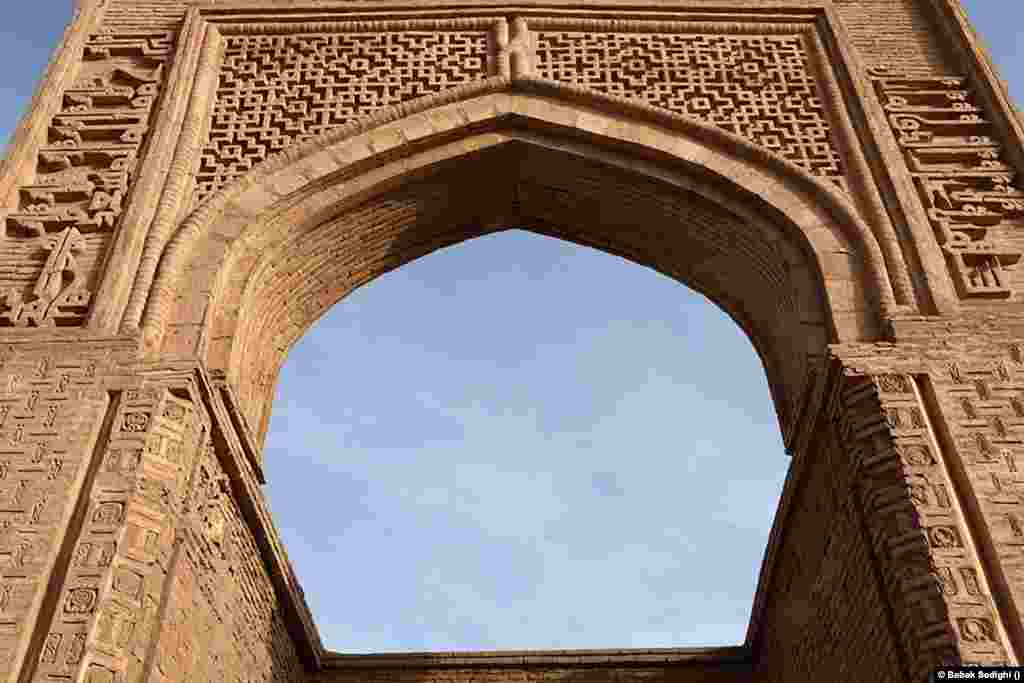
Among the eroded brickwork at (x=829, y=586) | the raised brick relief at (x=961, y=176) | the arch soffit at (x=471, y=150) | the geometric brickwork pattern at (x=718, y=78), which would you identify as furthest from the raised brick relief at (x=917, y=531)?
the geometric brickwork pattern at (x=718, y=78)

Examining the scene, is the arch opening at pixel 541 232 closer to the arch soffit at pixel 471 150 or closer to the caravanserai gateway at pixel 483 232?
the caravanserai gateway at pixel 483 232

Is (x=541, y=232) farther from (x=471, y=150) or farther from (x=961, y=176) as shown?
(x=961, y=176)

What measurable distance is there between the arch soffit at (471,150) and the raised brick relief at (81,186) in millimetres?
436

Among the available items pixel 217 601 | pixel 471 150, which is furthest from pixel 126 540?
pixel 471 150

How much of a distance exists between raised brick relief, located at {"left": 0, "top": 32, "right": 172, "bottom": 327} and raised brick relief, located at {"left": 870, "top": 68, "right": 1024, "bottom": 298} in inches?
185

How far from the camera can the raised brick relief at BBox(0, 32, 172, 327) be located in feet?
18.8

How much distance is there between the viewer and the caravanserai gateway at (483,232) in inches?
185

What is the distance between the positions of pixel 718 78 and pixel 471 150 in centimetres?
175

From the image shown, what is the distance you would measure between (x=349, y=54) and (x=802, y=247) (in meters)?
3.40

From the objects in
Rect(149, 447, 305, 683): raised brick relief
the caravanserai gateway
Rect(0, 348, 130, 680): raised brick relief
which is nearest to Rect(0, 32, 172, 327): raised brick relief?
the caravanserai gateway

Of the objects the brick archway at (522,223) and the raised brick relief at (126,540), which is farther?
the brick archway at (522,223)

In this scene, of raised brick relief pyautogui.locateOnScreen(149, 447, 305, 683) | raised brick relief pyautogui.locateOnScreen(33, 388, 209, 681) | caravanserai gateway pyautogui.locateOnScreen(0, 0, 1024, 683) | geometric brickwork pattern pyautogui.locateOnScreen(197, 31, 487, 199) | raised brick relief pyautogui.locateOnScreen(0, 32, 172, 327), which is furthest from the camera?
geometric brickwork pattern pyautogui.locateOnScreen(197, 31, 487, 199)

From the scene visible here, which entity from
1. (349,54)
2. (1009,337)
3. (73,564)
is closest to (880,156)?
(1009,337)

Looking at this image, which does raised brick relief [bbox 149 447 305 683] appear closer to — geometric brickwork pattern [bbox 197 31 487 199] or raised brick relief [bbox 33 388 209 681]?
raised brick relief [bbox 33 388 209 681]
